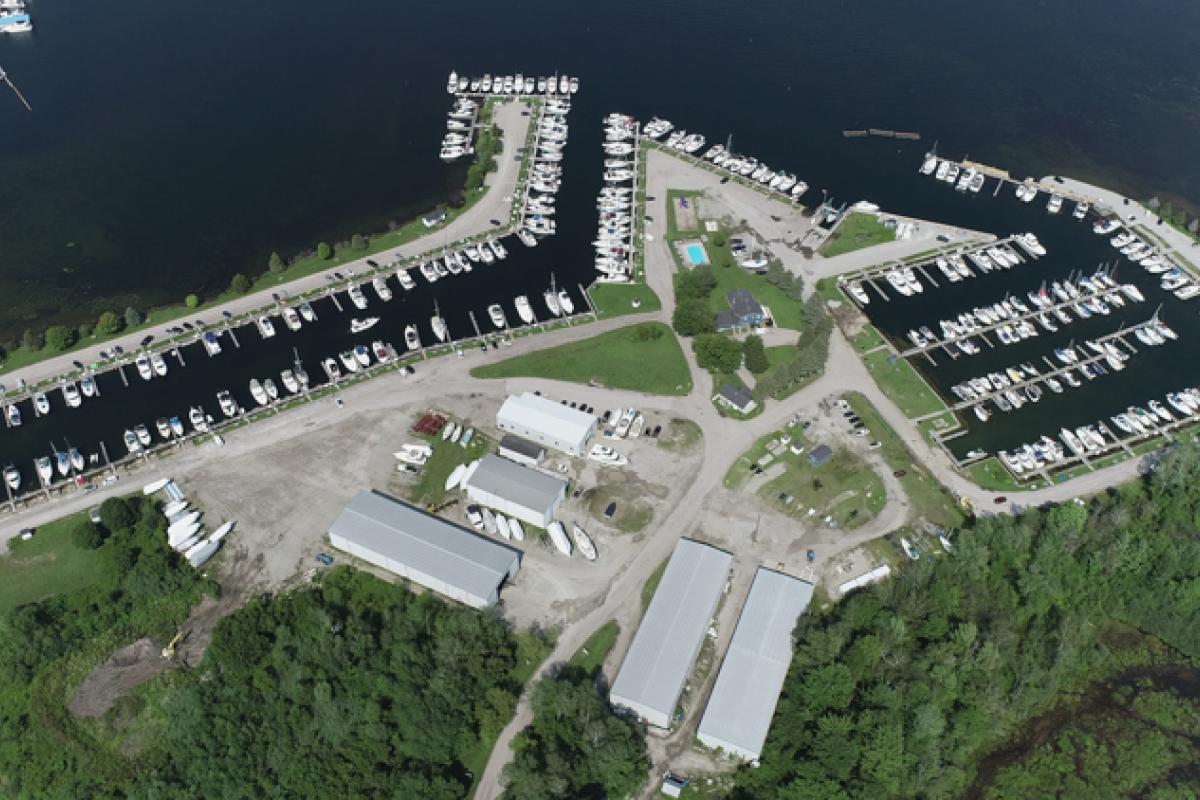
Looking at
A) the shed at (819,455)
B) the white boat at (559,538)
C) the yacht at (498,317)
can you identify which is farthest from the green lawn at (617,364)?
the white boat at (559,538)

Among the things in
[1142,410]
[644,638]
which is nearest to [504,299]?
[644,638]

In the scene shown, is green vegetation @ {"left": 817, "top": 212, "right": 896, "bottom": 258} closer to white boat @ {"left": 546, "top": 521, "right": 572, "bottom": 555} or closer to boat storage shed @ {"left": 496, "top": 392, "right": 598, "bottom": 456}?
boat storage shed @ {"left": 496, "top": 392, "right": 598, "bottom": 456}

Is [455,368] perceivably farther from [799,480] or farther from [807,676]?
[807,676]

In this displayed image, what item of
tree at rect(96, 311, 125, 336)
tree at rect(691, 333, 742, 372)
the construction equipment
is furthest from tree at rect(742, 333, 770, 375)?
tree at rect(96, 311, 125, 336)

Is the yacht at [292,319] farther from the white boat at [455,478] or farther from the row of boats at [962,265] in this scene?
the row of boats at [962,265]

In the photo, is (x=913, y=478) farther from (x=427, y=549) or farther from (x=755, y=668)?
(x=427, y=549)

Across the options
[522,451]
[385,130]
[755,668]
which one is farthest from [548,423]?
[385,130]
